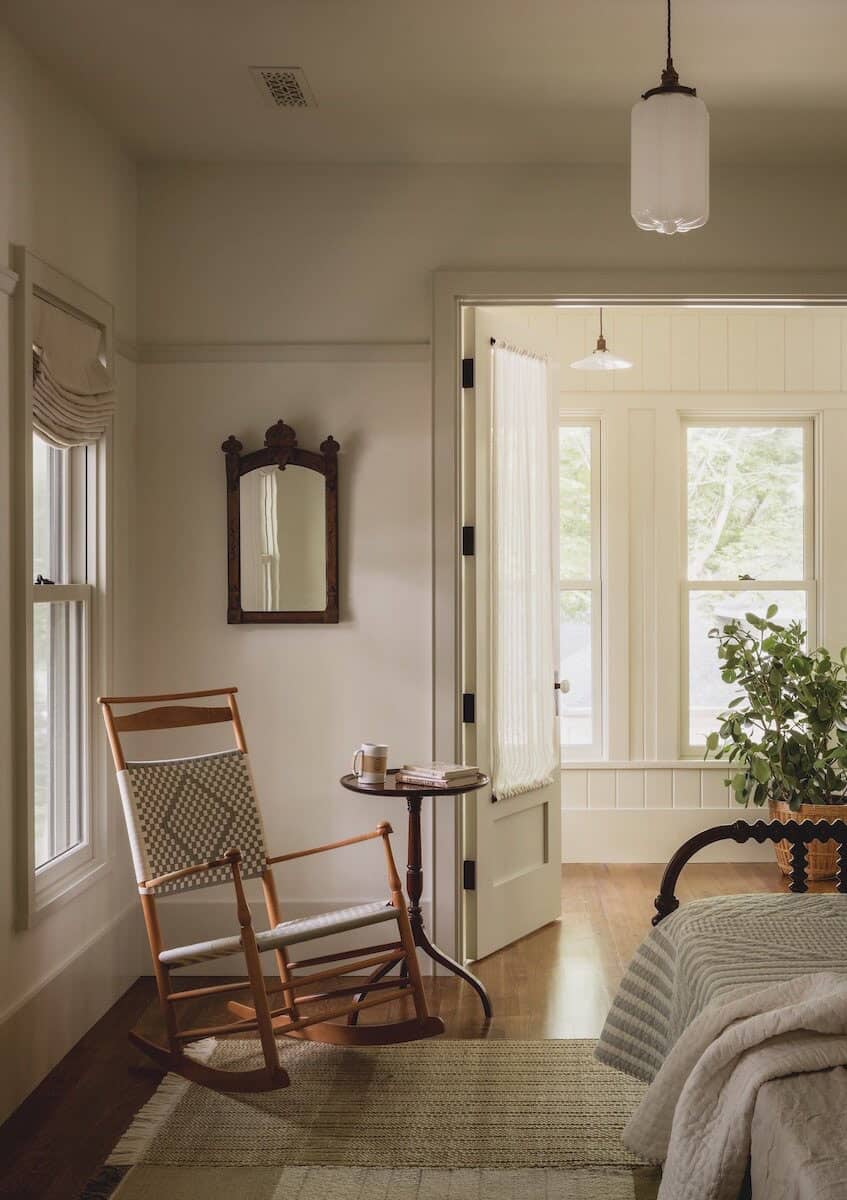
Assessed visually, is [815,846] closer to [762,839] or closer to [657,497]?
[657,497]

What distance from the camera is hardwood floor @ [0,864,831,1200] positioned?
274cm

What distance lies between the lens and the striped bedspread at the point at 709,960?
2.19m

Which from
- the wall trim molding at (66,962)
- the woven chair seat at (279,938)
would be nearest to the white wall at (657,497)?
the wall trim molding at (66,962)

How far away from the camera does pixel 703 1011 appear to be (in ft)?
6.70

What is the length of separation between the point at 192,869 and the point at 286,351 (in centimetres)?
193

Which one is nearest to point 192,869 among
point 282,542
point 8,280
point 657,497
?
point 282,542

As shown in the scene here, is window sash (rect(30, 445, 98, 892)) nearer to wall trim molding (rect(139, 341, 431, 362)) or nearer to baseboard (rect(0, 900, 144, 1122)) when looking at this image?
baseboard (rect(0, 900, 144, 1122))

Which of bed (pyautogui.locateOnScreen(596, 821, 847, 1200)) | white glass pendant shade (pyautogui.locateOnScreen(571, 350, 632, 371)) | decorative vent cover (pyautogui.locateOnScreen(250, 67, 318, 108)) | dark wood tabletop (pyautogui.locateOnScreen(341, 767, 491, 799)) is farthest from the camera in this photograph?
white glass pendant shade (pyautogui.locateOnScreen(571, 350, 632, 371))

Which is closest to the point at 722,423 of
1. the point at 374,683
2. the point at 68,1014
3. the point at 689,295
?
the point at 689,295

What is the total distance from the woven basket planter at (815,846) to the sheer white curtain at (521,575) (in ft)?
4.25

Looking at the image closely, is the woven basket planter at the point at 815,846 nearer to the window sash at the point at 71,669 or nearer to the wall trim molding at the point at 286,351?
the wall trim molding at the point at 286,351

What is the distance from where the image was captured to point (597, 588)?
5.84 metres

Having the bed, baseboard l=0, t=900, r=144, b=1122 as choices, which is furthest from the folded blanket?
baseboard l=0, t=900, r=144, b=1122

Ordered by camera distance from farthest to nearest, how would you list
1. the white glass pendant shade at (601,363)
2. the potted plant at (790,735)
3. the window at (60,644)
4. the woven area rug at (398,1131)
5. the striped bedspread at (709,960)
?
the potted plant at (790,735)
the white glass pendant shade at (601,363)
the window at (60,644)
the woven area rug at (398,1131)
the striped bedspread at (709,960)
